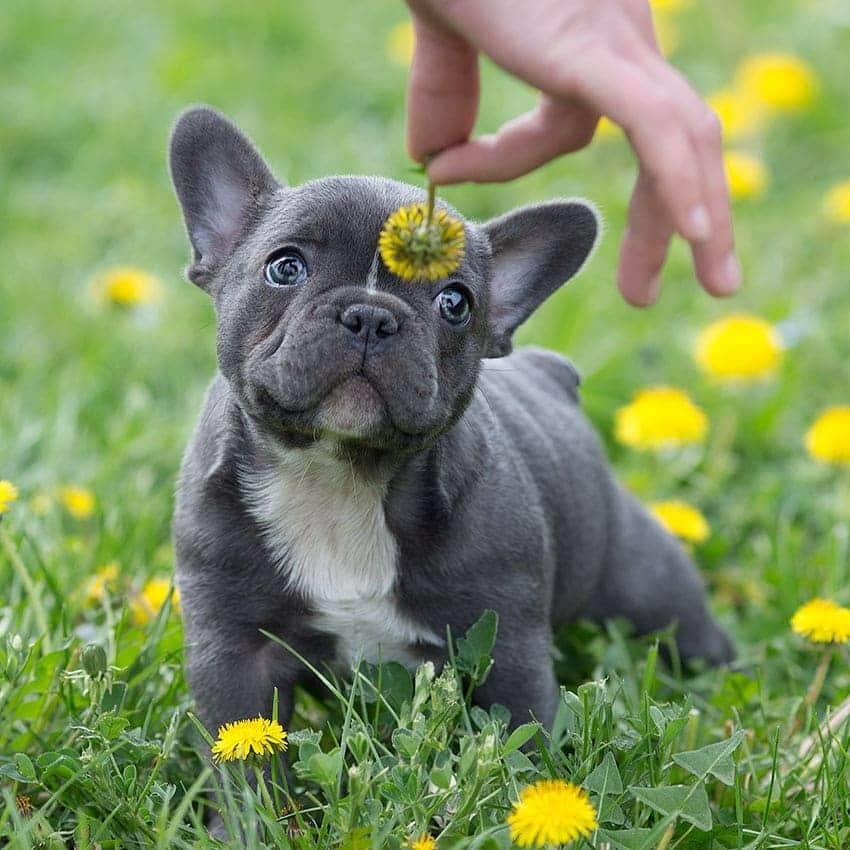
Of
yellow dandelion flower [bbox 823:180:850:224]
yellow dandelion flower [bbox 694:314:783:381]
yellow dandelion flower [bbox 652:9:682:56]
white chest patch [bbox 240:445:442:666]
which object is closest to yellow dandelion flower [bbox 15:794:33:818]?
white chest patch [bbox 240:445:442:666]

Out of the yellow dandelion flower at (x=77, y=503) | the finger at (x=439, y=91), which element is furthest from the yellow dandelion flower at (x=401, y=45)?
the finger at (x=439, y=91)

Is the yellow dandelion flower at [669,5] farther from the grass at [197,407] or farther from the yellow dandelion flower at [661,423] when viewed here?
the yellow dandelion flower at [661,423]

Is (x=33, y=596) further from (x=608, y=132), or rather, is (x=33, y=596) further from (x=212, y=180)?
(x=608, y=132)

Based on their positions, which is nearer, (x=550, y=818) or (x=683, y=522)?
(x=550, y=818)

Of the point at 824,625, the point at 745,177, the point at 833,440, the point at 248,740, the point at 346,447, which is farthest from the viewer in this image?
the point at 745,177

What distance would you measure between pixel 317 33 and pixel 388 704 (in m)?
6.74

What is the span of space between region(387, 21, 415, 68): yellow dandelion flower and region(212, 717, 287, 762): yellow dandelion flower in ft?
20.6

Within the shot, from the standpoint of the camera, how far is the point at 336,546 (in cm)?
324

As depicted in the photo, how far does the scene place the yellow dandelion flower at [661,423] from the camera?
496 cm

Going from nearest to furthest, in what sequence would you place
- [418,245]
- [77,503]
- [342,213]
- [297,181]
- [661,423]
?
[418,245] < [342,213] < [77,503] < [661,423] < [297,181]

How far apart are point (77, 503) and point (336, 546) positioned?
1.51 meters

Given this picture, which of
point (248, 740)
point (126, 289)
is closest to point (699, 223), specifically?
point (248, 740)

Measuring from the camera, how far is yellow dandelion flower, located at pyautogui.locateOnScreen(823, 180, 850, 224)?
681 centimetres

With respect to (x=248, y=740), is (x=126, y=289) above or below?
above
